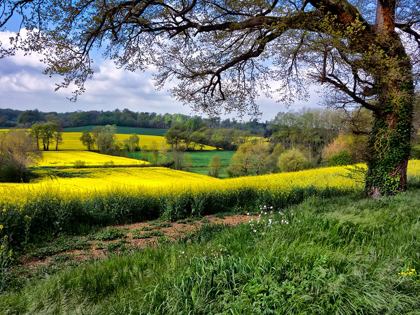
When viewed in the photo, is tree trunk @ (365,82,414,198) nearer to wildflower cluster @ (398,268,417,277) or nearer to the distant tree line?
wildflower cluster @ (398,268,417,277)

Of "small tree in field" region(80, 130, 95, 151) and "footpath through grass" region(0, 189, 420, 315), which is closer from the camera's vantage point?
"footpath through grass" region(0, 189, 420, 315)

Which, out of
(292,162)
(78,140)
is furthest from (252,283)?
(292,162)

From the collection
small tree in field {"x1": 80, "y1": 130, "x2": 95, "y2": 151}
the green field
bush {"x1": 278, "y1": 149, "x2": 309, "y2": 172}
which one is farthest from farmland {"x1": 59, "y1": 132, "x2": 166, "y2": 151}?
bush {"x1": 278, "y1": 149, "x2": 309, "y2": 172}

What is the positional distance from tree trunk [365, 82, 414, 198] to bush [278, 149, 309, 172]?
22.7 m

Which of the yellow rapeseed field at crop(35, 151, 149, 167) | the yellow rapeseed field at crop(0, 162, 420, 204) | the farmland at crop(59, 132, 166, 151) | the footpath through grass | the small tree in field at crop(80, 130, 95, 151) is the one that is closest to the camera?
the footpath through grass

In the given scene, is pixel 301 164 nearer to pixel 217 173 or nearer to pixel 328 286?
pixel 217 173

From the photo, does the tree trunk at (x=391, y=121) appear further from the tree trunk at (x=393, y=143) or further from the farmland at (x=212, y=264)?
the farmland at (x=212, y=264)

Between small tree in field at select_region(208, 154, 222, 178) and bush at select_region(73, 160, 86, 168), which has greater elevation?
bush at select_region(73, 160, 86, 168)

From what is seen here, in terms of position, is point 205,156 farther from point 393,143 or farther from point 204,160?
point 393,143

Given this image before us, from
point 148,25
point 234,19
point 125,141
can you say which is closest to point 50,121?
point 125,141

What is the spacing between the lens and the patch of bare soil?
5.61 m

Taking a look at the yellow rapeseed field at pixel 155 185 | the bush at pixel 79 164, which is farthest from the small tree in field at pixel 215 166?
the bush at pixel 79 164

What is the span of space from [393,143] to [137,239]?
30.6 ft

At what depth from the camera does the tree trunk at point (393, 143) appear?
9.18m
